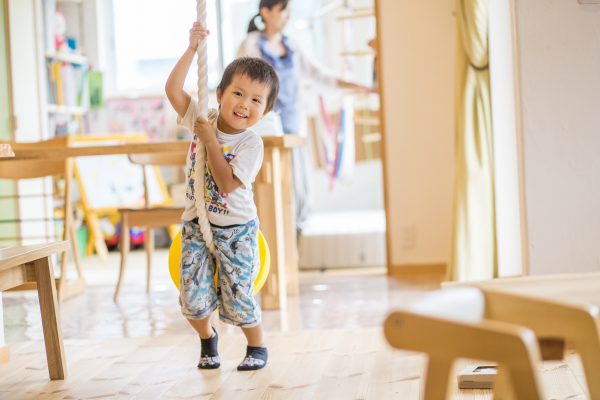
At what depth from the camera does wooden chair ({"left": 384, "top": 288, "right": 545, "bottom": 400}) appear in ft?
A: 3.55

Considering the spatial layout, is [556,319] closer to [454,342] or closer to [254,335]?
[454,342]

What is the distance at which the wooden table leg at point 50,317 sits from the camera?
2.51m

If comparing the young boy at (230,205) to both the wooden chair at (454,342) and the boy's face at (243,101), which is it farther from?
the wooden chair at (454,342)

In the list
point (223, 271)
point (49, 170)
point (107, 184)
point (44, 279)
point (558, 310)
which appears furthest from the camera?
point (107, 184)

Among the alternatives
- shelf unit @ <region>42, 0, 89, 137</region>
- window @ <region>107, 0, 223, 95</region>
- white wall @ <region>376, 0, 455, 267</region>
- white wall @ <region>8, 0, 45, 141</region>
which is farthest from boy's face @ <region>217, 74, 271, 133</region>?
window @ <region>107, 0, 223, 95</region>

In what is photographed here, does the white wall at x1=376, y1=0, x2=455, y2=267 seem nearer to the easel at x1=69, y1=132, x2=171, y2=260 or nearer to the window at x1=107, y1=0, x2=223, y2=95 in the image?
the easel at x1=69, y1=132, x2=171, y2=260

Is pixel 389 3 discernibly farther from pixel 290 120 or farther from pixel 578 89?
pixel 578 89

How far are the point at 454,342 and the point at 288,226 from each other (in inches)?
123

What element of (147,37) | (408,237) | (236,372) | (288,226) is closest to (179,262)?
(236,372)

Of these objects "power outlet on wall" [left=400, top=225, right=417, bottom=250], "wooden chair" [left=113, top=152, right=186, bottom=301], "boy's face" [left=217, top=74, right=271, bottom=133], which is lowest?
"power outlet on wall" [left=400, top=225, right=417, bottom=250]

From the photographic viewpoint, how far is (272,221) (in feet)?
12.7

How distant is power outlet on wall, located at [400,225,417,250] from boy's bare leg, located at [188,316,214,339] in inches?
94.4

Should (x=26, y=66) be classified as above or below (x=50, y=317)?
above

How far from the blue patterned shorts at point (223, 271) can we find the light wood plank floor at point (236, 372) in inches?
7.9
